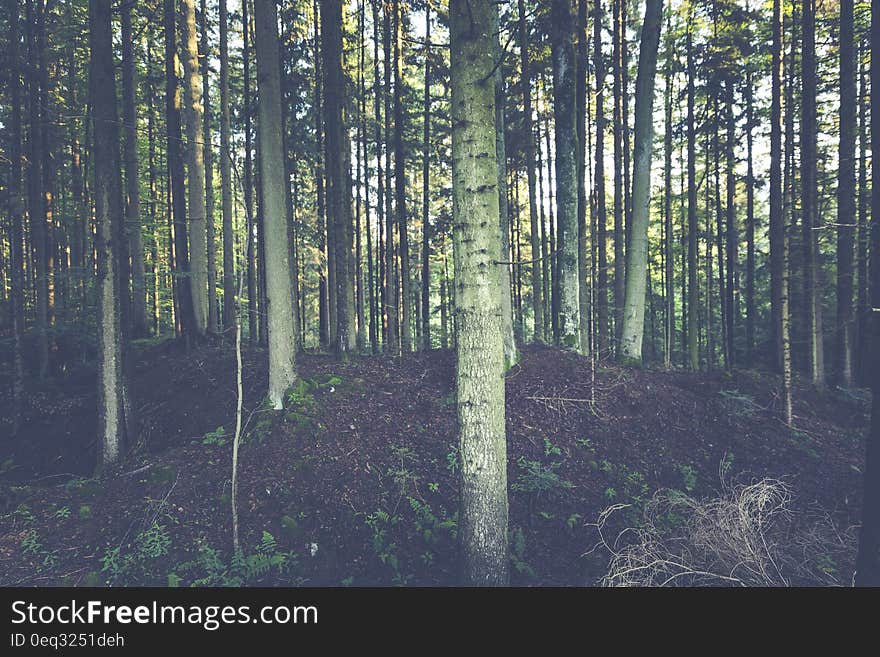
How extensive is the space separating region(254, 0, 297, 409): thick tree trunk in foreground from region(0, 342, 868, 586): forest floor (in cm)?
114

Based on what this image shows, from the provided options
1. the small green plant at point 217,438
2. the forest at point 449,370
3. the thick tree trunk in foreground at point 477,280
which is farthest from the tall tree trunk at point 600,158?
the small green plant at point 217,438

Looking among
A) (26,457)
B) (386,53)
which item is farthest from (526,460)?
(386,53)

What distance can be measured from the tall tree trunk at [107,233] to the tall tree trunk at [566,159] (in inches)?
348

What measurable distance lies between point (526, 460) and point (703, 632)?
140 inches

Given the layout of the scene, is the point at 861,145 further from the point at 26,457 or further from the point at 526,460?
the point at 26,457

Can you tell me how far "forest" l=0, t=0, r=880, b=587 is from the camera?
4.52m

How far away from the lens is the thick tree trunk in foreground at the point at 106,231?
6.88m

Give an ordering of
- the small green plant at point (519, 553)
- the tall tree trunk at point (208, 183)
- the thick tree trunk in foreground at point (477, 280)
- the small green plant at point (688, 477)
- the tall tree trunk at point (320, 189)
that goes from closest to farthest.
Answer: the thick tree trunk in foreground at point (477, 280) < the small green plant at point (519, 553) < the small green plant at point (688, 477) < the tall tree trunk at point (320, 189) < the tall tree trunk at point (208, 183)

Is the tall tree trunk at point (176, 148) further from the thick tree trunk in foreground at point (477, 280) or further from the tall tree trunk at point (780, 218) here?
the tall tree trunk at point (780, 218)

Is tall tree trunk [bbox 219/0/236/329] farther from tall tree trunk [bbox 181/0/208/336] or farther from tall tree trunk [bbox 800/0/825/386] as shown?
tall tree trunk [bbox 800/0/825/386]

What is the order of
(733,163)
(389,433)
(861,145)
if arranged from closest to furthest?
1. (389,433)
2. (861,145)
3. (733,163)

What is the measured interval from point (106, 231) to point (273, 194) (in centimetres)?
265

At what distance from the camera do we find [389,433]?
7.58 m

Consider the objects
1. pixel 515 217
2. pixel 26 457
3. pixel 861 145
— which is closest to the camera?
pixel 26 457
